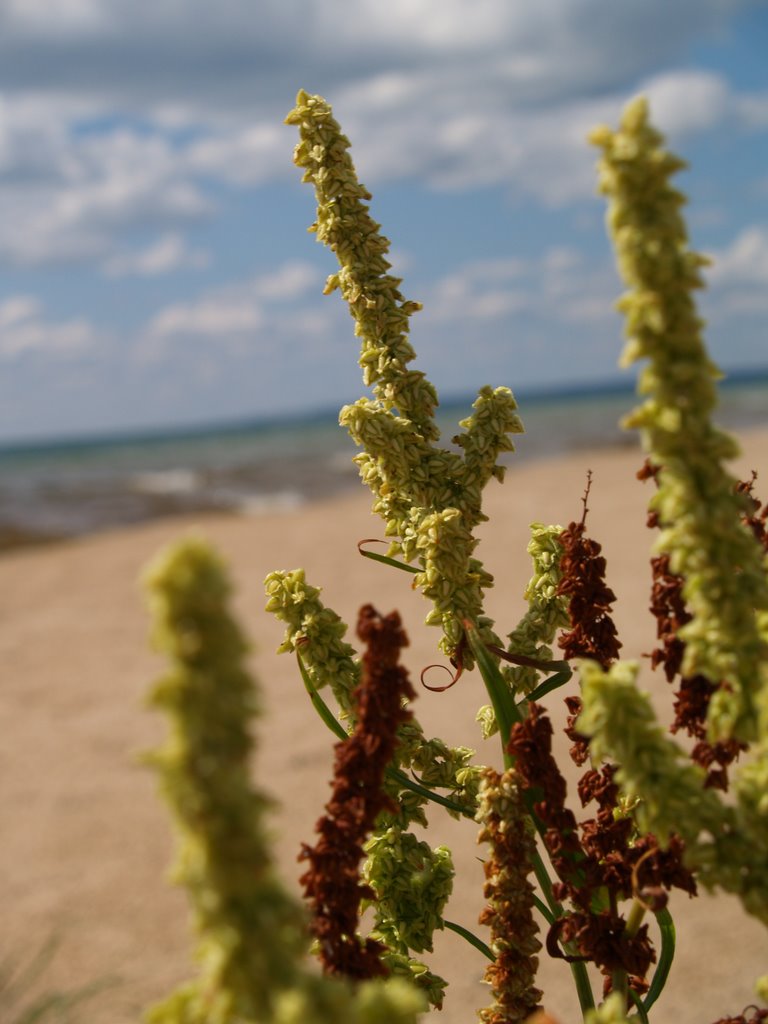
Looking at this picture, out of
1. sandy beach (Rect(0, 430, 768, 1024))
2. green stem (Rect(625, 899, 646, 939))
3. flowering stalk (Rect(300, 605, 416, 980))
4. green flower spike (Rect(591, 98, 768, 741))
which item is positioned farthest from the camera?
sandy beach (Rect(0, 430, 768, 1024))

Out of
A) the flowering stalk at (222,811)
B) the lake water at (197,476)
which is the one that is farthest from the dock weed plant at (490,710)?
the lake water at (197,476)

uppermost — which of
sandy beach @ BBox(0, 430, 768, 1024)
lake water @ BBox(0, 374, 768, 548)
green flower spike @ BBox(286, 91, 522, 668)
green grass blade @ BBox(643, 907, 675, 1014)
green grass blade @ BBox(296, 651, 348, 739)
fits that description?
lake water @ BBox(0, 374, 768, 548)

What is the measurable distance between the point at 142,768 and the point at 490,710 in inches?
83.9

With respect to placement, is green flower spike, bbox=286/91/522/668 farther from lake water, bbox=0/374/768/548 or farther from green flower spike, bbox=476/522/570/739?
lake water, bbox=0/374/768/548

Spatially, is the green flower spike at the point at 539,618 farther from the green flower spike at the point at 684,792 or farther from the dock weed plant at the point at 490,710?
the green flower spike at the point at 684,792

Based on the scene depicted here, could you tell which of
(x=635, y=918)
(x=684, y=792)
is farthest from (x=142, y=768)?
(x=684, y=792)

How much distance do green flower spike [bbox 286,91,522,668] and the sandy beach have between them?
241 mm

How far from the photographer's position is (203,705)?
0.70 metres

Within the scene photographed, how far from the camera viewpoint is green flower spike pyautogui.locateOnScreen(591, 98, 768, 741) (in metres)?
0.83

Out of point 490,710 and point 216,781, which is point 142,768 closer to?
point 490,710

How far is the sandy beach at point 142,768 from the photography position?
4.97 metres

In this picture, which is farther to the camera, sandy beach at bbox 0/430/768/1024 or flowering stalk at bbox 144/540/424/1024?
sandy beach at bbox 0/430/768/1024

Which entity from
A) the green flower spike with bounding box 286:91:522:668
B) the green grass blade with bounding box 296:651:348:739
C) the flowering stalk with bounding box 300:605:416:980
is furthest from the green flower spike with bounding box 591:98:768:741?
the green grass blade with bounding box 296:651:348:739

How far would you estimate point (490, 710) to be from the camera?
1.46 metres
